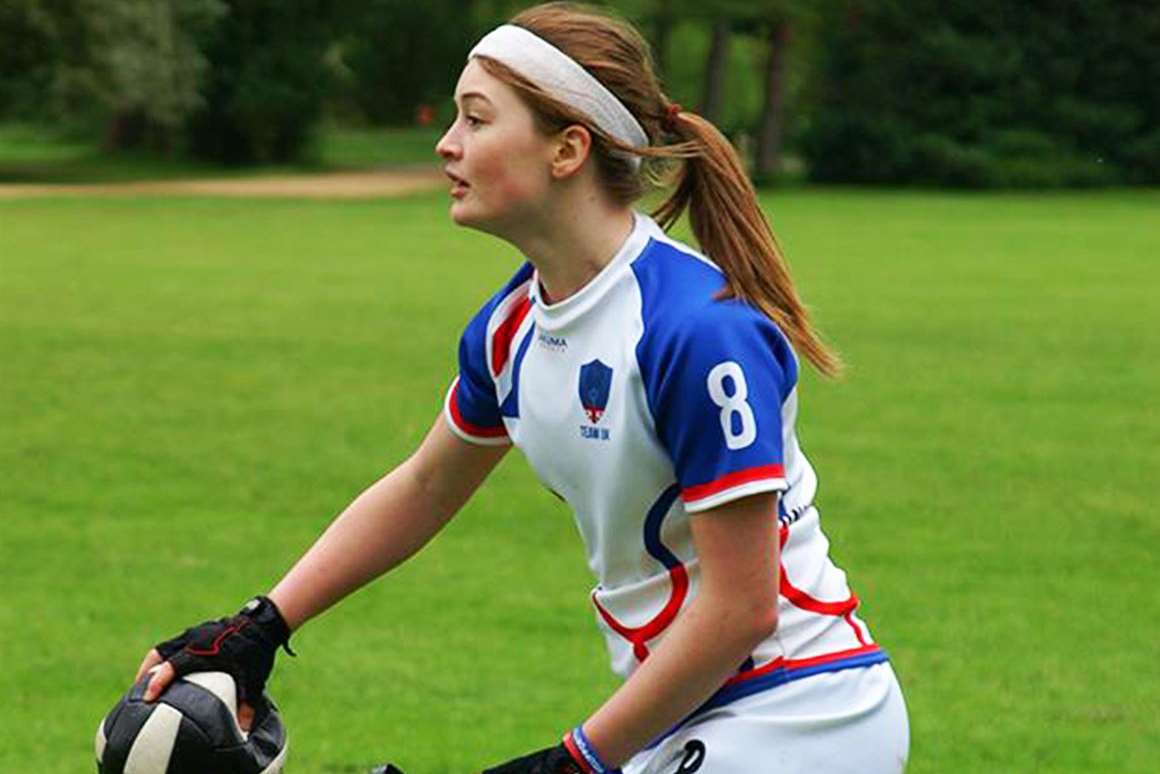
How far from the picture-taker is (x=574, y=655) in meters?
8.80

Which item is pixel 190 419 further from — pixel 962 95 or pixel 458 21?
pixel 458 21

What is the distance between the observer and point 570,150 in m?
3.59

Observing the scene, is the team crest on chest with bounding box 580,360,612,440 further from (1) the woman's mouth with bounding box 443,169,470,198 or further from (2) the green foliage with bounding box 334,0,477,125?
(2) the green foliage with bounding box 334,0,477,125

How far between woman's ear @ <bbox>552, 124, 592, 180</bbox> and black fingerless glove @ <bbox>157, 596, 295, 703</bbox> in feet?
3.03

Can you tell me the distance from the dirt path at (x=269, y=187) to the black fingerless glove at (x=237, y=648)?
138 feet

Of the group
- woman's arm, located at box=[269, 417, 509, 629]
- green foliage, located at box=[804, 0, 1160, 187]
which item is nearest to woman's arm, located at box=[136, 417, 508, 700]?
woman's arm, located at box=[269, 417, 509, 629]

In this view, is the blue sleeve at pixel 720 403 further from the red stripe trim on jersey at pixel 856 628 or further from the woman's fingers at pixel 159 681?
the woman's fingers at pixel 159 681

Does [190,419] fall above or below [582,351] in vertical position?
below

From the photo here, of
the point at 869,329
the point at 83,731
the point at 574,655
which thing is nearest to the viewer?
the point at 83,731

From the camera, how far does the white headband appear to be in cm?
360

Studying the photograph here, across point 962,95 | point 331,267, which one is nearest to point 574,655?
point 331,267

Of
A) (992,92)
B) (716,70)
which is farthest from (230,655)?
(716,70)

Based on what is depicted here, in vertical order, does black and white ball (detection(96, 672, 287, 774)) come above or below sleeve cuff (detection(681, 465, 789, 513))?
below

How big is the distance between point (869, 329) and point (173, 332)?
6.01 metres
